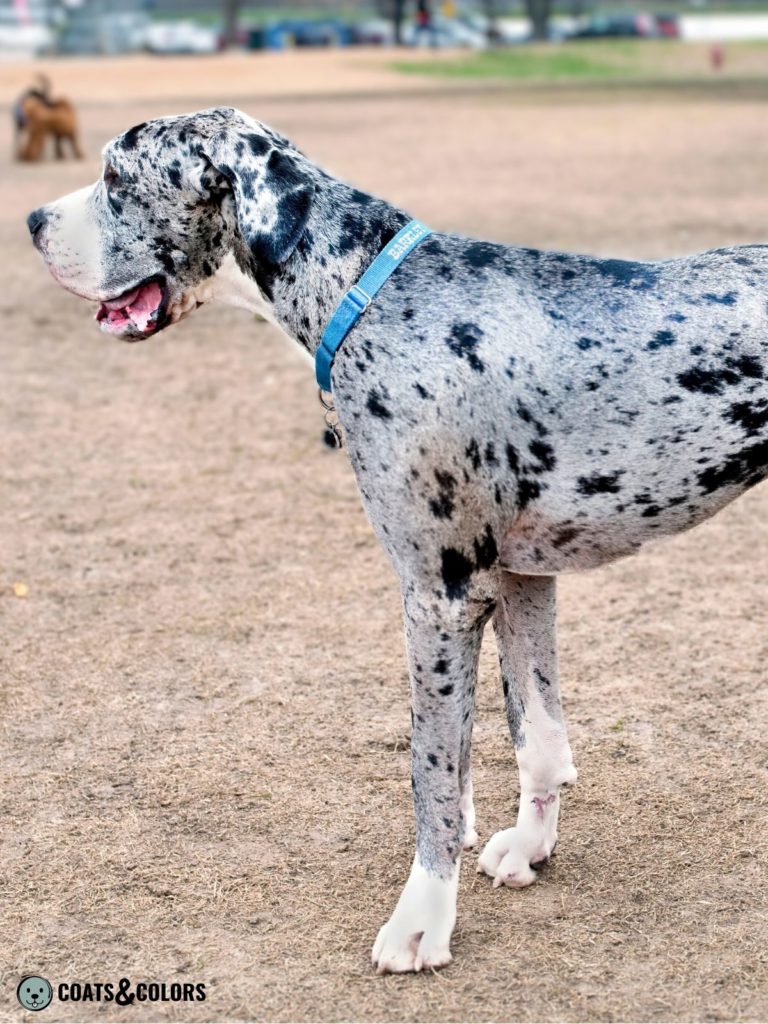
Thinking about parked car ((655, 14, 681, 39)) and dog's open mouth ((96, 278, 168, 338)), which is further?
parked car ((655, 14, 681, 39))

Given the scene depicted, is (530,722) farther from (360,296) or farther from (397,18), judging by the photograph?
(397,18)

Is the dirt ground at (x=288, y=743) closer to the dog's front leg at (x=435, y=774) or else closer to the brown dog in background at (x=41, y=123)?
the dog's front leg at (x=435, y=774)

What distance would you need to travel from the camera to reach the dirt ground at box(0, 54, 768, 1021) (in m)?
3.45

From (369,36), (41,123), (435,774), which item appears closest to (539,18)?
(369,36)

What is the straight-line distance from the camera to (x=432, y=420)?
10.5 ft

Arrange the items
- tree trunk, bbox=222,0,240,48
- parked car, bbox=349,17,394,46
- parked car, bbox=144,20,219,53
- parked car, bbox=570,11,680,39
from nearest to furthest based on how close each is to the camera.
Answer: parked car, bbox=144,20,219,53, parked car, bbox=570,11,680,39, tree trunk, bbox=222,0,240,48, parked car, bbox=349,17,394,46

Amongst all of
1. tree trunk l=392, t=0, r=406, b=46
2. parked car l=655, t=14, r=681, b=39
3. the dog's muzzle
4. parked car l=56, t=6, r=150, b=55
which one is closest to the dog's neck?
the dog's muzzle

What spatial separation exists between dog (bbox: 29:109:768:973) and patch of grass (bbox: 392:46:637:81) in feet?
118

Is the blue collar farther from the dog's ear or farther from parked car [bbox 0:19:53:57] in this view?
parked car [bbox 0:19:53:57]

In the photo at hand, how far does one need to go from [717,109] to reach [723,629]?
74.2 feet

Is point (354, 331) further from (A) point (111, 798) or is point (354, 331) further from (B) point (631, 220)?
(B) point (631, 220)

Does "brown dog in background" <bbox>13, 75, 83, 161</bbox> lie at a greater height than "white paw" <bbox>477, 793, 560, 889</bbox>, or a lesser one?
lesser

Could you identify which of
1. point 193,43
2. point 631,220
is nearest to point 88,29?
point 193,43

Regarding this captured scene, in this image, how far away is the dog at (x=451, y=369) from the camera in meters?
3.21
